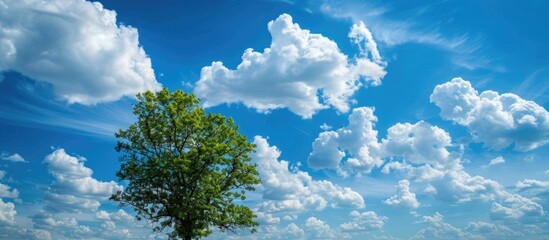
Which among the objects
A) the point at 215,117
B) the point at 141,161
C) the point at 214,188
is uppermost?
the point at 215,117

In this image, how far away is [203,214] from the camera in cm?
3388

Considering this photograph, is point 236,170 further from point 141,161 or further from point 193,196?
point 141,161

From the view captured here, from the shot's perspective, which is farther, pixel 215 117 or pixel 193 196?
pixel 215 117

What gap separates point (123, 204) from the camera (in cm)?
3488

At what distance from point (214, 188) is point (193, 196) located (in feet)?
6.23

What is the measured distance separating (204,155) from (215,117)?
15.0 feet

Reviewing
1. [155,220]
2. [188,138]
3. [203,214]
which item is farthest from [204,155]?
[155,220]

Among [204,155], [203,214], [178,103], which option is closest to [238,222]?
[203,214]

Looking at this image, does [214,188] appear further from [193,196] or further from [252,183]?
[252,183]

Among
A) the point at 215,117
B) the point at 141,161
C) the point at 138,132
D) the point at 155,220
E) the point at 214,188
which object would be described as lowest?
the point at 155,220

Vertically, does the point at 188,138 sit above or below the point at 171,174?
above

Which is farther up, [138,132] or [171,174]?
[138,132]

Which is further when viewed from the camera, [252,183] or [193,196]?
[252,183]

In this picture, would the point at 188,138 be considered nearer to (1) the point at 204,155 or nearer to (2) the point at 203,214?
(1) the point at 204,155
